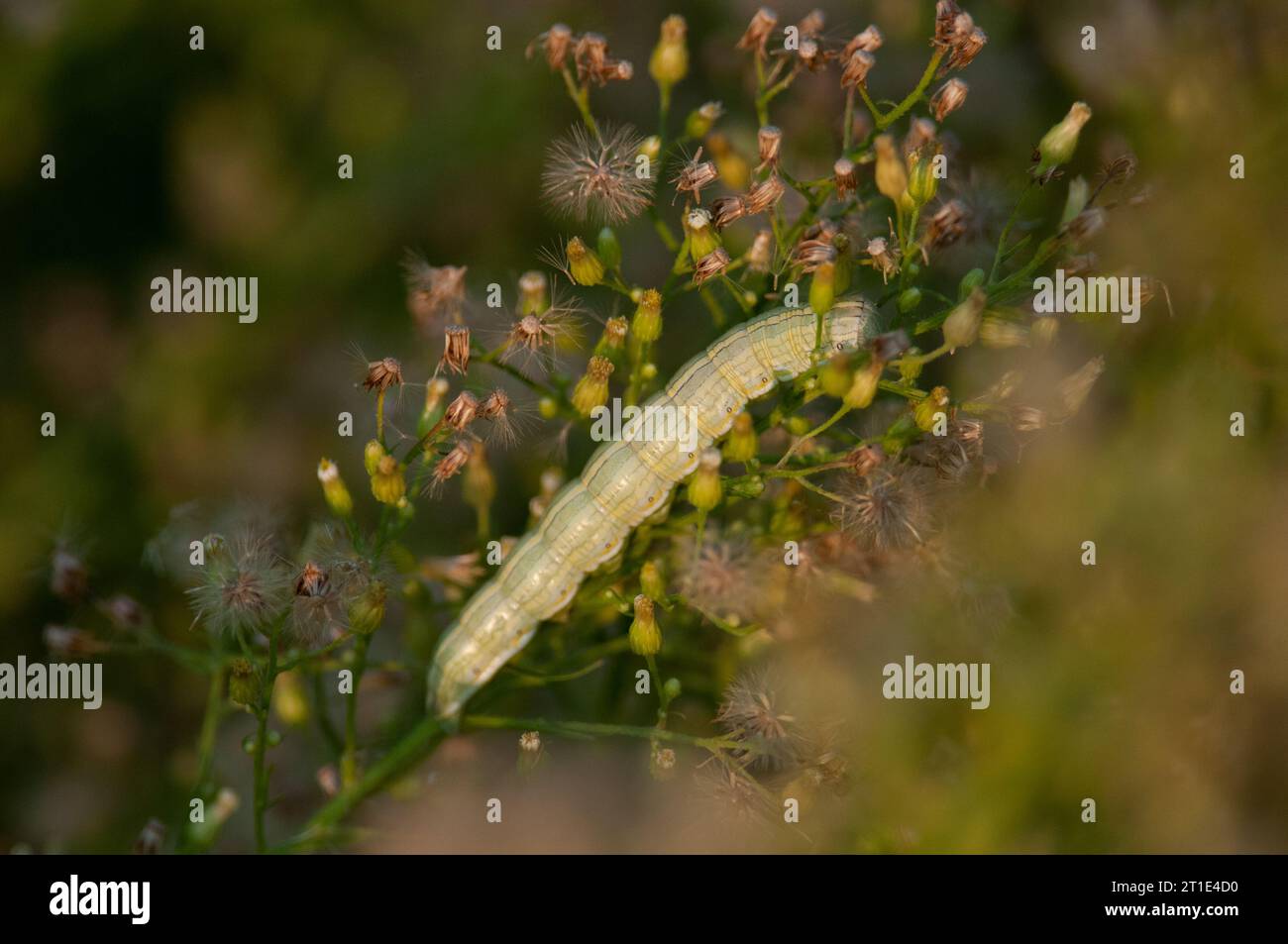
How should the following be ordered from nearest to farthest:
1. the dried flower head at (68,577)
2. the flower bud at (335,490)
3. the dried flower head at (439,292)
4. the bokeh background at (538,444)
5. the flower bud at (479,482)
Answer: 1. the flower bud at (335,490)
2. the dried flower head at (439,292)
3. the flower bud at (479,482)
4. the dried flower head at (68,577)
5. the bokeh background at (538,444)

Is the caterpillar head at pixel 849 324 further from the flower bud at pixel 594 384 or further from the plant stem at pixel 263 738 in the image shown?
the plant stem at pixel 263 738

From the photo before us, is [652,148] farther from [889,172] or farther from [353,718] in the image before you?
[353,718]

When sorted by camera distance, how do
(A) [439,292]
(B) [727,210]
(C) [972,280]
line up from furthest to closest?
(A) [439,292] < (B) [727,210] < (C) [972,280]

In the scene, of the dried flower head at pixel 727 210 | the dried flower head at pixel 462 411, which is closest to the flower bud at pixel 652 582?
the dried flower head at pixel 462 411

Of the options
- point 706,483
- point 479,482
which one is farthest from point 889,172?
point 479,482

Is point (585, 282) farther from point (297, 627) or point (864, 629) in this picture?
point (864, 629)

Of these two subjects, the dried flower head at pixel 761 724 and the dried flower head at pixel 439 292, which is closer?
the dried flower head at pixel 761 724
